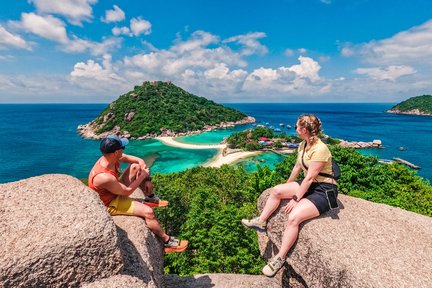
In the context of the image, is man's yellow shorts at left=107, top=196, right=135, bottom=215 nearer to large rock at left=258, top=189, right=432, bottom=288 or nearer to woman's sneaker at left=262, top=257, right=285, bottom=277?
woman's sneaker at left=262, top=257, right=285, bottom=277

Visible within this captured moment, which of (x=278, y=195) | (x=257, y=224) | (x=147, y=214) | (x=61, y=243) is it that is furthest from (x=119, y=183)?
(x=278, y=195)

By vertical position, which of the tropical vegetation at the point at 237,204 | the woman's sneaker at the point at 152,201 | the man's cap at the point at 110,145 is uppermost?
the man's cap at the point at 110,145

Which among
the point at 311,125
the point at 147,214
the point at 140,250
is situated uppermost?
the point at 311,125

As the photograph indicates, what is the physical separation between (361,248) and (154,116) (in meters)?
121

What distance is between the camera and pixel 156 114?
124 metres

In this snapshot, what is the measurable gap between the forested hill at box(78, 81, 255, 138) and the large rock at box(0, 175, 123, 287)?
104941 millimetres

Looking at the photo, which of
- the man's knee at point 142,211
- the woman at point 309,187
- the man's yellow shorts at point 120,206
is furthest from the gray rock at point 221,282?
the man's yellow shorts at point 120,206

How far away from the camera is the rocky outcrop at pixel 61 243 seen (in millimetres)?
4340

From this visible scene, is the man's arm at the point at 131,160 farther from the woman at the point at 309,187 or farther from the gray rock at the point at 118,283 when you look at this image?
the woman at the point at 309,187

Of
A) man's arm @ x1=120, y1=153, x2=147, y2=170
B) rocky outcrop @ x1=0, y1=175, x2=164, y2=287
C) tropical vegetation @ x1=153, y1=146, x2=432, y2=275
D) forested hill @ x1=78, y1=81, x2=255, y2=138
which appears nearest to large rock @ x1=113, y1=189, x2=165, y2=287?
rocky outcrop @ x1=0, y1=175, x2=164, y2=287

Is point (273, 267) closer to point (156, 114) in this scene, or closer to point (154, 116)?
point (154, 116)

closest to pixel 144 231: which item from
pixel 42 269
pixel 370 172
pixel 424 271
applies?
pixel 42 269

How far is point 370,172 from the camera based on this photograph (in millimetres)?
21438

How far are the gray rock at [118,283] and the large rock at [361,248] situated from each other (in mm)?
4299
